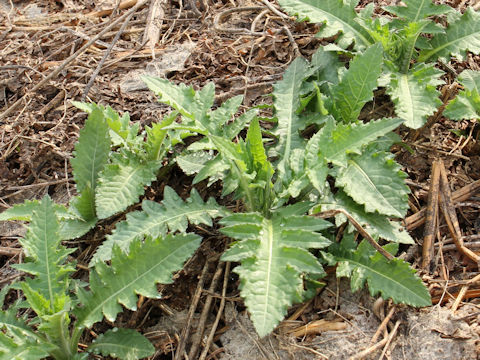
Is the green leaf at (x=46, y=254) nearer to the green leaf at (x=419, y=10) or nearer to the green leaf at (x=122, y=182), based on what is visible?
the green leaf at (x=122, y=182)

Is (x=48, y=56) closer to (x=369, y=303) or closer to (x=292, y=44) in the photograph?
(x=292, y=44)

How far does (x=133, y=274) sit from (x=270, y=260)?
A: 23.8 inches

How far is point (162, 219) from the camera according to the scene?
238 centimetres

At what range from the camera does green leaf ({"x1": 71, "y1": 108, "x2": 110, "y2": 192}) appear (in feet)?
8.70

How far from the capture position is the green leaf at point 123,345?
6.91ft

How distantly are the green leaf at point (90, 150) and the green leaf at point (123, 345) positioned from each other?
818 mm

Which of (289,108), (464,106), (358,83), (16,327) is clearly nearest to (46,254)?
(16,327)

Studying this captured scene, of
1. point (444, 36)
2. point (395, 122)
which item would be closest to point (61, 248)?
point (395, 122)

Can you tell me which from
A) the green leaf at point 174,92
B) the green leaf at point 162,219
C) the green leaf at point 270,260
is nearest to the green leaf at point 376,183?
the green leaf at point 270,260

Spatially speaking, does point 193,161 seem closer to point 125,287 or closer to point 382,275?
point 125,287

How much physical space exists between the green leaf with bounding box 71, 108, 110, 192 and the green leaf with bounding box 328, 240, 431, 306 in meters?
1.33

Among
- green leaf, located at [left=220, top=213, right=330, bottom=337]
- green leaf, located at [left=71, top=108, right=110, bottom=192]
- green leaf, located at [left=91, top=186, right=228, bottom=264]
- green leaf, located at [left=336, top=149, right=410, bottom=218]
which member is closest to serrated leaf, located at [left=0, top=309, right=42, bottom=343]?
green leaf, located at [left=91, top=186, right=228, bottom=264]

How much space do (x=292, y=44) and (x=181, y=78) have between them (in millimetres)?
729

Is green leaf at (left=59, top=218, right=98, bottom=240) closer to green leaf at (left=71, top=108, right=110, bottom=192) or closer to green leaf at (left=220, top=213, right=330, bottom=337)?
green leaf at (left=71, top=108, right=110, bottom=192)
